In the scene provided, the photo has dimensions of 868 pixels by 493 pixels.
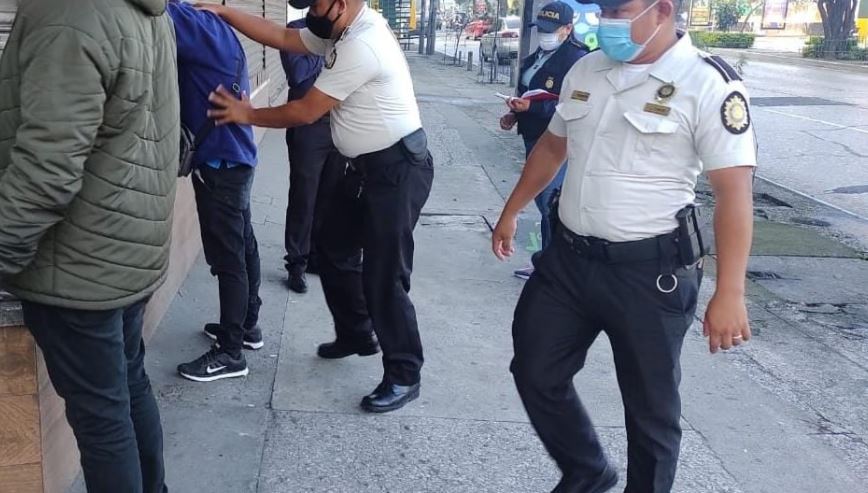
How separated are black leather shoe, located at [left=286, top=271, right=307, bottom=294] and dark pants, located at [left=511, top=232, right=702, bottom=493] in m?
2.72

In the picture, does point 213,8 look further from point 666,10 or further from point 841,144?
point 841,144

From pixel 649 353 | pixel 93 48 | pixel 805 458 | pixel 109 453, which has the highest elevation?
pixel 93 48

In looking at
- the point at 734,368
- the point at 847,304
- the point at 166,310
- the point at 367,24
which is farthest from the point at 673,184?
the point at 847,304

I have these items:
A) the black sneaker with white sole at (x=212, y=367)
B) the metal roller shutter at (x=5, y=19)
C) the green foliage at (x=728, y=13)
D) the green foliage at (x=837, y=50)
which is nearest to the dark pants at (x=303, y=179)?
the black sneaker with white sole at (x=212, y=367)

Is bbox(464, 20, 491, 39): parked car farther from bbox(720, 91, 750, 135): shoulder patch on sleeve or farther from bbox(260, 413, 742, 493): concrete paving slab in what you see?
bbox(720, 91, 750, 135): shoulder patch on sleeve

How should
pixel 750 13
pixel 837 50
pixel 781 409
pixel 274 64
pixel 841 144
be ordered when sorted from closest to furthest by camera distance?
1. pixel 781 409
2. pixel 274 64
3. pixel 841 144
4. pixel 837 50
5. pixel 750 13

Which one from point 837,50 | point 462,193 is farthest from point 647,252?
point 837,50

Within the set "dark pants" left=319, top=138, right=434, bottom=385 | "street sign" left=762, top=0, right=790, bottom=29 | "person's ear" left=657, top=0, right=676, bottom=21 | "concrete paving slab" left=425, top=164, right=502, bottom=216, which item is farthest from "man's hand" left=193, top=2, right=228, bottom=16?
"street sign" left=762, top=0, right=790, bottom=29

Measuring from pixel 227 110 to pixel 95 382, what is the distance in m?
1.43

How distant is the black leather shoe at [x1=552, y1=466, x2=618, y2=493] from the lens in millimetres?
3006

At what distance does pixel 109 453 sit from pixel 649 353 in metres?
1.56

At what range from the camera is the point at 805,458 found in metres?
3.79

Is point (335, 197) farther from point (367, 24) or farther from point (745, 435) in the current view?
point (745, 435)

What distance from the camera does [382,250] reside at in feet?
12.3
